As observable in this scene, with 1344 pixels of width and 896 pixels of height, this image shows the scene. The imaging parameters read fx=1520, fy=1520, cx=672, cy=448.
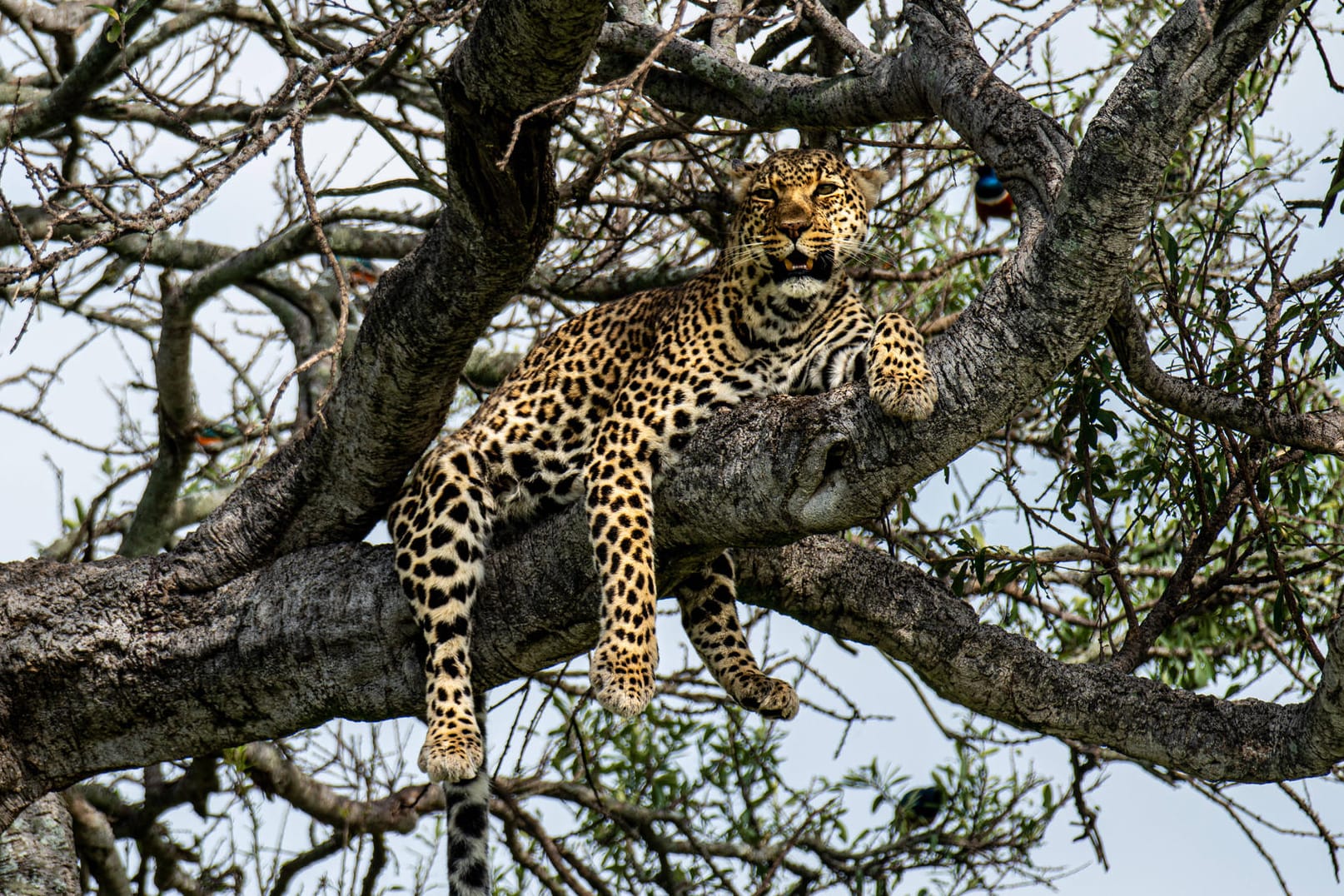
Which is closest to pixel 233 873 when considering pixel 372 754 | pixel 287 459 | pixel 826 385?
pixel 372 754

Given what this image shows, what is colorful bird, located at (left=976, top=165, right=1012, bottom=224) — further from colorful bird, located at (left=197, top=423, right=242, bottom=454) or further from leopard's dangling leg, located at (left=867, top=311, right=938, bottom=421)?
colorful bird, located at (left=197, top=423, right=242, bottom=454)

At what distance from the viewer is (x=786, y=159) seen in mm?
6051

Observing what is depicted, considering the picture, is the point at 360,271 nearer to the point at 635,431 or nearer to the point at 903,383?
the point at 635,431

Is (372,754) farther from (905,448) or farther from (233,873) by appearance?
(905,448)

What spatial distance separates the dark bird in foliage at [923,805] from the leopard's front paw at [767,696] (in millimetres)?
2173

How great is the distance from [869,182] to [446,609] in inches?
101

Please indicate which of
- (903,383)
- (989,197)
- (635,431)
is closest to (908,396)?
(903,383)

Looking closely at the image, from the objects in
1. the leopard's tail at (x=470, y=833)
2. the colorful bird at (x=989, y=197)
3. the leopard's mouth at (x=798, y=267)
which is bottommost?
the leopard's tail at (x=470, y=833)

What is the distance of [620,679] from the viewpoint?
15.4ft

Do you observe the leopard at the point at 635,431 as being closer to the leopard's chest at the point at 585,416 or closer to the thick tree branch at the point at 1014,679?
the leopard's chest at the point at 585,416

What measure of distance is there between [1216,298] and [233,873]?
506cm

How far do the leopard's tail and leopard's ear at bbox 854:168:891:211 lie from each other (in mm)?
2564

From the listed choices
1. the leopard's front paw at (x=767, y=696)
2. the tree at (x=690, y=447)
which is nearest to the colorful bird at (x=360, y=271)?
the tree at (x=690, y=447)

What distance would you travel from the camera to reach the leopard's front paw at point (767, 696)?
5.34 metres
